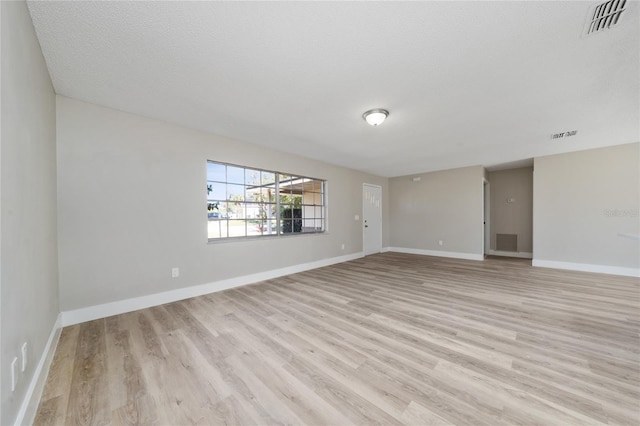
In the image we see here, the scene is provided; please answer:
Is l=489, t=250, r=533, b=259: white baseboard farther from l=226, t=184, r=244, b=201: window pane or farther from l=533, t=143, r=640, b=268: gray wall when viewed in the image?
l=226, t=184, r=244, b=201: window pane

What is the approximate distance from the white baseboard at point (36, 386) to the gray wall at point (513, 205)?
871 centimetres

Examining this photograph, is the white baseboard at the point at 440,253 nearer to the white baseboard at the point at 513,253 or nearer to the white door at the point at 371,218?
the white door at the point at 371,218

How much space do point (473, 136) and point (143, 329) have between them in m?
5.23

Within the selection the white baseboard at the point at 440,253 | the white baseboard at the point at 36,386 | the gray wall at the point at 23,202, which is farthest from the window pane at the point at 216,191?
the white baseboard at the point at 440,253

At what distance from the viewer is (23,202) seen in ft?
4.78

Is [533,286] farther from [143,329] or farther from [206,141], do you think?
[206,141]

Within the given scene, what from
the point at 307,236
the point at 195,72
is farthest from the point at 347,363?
the point at 307,236

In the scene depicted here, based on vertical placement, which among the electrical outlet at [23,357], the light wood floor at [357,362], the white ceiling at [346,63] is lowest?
the light wood floor at [357,362]

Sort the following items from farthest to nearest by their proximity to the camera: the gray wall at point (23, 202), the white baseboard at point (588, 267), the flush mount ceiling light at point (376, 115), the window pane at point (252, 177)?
the white baseboard at point (588, 267) → the window pane at point (252, 177) → the flush mount ceiling light at point (376, 115) → the gray wall at point (23, 202)

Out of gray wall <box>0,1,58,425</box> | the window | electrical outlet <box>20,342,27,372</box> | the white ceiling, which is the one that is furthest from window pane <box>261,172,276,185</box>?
electrical outlet <box>20,342,27,372</box>

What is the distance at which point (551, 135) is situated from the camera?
12.5 ft

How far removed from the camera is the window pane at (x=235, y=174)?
3870mm

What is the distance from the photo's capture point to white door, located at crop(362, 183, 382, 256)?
21.9 feet

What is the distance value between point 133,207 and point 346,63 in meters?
2.99
